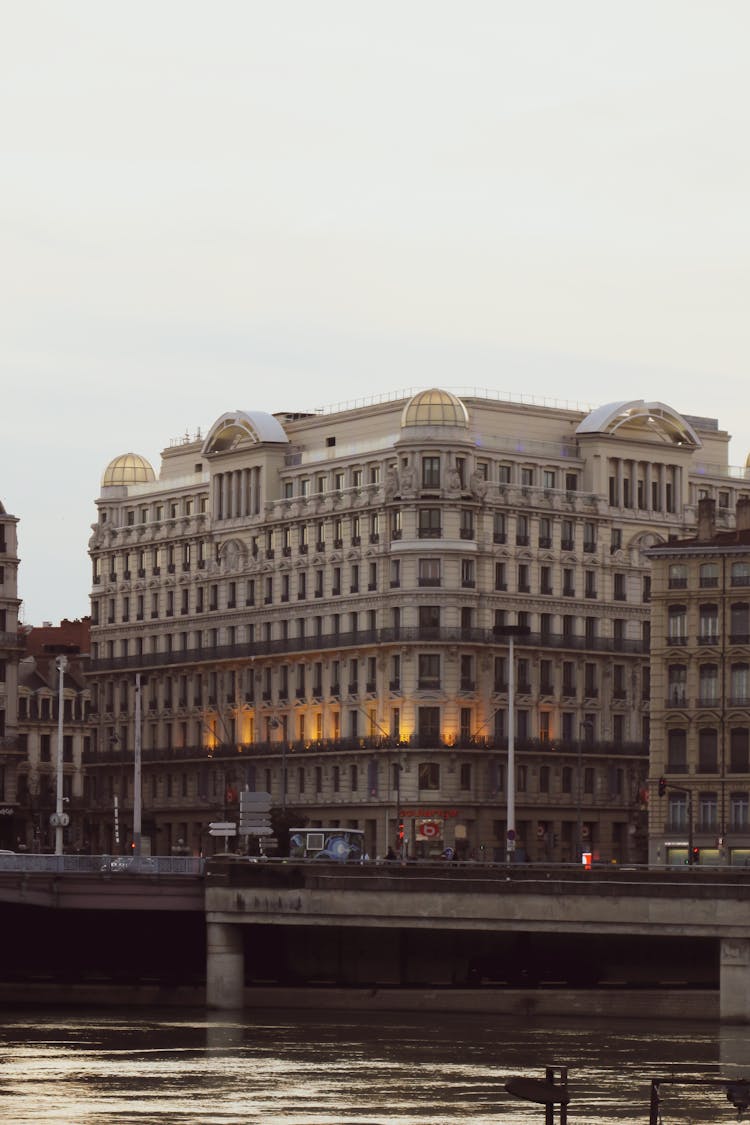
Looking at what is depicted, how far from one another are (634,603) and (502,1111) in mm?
121019

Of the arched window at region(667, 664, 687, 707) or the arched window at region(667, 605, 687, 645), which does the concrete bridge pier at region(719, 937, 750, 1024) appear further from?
the arched window at region(667, 605, 687, 645)

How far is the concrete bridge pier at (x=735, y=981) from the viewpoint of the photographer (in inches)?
3858

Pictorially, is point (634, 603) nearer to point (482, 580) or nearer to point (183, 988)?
point (482, 580)

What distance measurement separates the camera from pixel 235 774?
639 ft

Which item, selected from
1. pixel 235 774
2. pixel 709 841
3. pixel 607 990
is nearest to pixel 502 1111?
pixel 607 990

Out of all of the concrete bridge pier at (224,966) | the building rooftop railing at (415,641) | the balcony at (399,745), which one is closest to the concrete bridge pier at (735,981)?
the concrete bridge pier at (224,966)

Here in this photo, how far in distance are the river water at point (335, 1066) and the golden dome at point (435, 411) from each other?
3266 inches

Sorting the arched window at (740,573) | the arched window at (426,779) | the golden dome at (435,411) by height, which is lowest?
the arched window at (426,779)

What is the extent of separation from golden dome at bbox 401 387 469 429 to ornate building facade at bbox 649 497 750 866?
27.9 meters

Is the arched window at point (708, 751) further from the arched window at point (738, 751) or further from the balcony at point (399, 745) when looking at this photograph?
the balcony at point (399, 745)

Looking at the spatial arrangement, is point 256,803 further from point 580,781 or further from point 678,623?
point 580,781

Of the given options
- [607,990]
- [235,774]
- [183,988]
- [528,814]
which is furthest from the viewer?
[235,774]

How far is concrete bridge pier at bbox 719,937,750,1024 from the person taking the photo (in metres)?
98.0

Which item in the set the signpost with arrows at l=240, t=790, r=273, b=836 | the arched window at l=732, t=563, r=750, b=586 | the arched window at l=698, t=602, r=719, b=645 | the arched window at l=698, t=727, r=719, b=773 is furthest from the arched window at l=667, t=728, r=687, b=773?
the signpost with arrows at l=240, t=790, r=273, b=836
